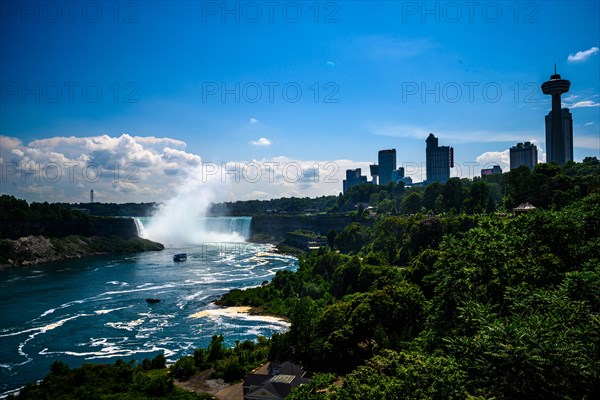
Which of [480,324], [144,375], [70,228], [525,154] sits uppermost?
[525,154]

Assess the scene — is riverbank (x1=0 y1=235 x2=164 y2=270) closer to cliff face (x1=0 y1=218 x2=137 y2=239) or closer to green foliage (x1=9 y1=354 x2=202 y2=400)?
cliff face (x1=0 y1=218 x2=137 y2=239)

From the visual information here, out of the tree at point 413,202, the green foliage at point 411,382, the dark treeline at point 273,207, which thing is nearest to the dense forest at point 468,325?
the green foliage at point 411,382

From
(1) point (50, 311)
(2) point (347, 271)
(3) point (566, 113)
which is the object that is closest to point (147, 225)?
(1) point (50, 311)

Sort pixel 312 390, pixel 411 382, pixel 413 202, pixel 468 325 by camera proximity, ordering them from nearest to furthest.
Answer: pixel 411 382
pixel 312 390
pixel 468 325
pixel 413 202

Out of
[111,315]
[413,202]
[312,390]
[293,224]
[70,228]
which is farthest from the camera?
[293,224]

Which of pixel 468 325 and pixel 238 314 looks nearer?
pixel 468 325

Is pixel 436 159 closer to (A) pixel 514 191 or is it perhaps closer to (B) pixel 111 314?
(A) pixel 514 191

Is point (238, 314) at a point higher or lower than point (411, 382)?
lower

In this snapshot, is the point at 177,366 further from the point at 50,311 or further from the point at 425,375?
the point at 50,311

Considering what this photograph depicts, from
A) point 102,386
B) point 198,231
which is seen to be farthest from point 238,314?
point 198,231

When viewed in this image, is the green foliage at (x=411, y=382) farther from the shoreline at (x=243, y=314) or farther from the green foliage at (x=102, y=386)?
the shoreline at (x=243, y=314)
